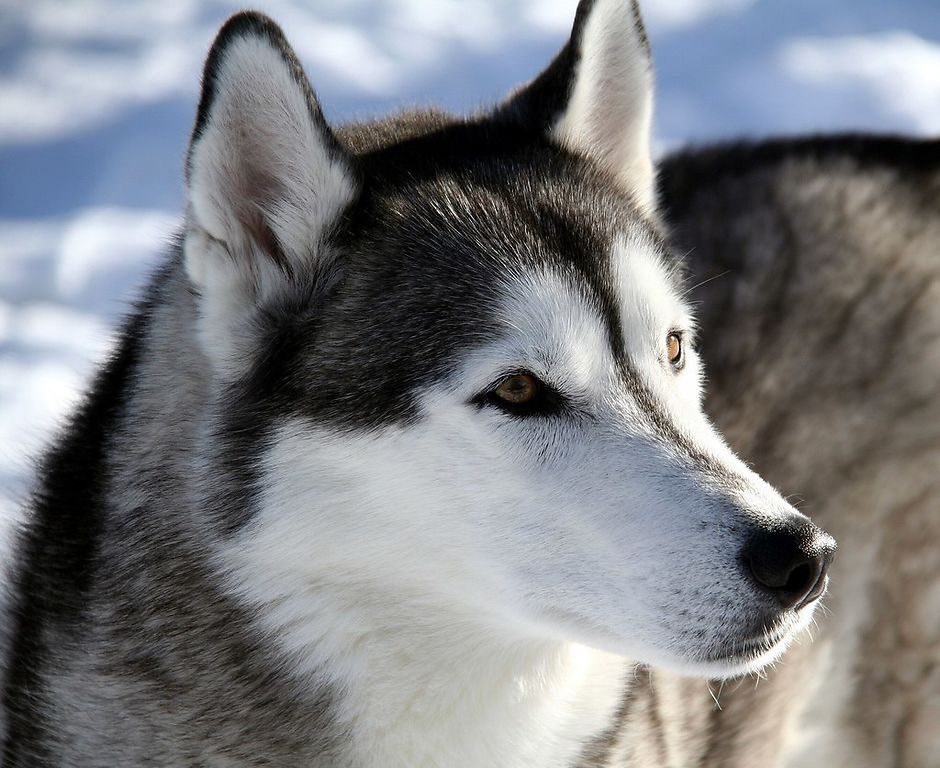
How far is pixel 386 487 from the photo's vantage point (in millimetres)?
2279

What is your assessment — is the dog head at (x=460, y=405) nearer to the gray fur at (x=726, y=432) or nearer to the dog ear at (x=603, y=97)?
the gray fur at (x=726, y=432)

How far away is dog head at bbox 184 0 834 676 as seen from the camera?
7.10 ft

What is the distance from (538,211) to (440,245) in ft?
0.78

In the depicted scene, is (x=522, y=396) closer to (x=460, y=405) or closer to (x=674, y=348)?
(x=460, y=405)

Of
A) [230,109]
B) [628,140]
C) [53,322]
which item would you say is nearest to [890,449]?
[628,140]

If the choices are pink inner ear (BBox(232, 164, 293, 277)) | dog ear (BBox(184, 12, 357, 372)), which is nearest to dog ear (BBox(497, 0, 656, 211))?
dog ear (BBox(184, 12, 357, 372))

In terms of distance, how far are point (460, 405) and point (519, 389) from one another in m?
0.13

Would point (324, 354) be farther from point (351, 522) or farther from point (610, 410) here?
point (610, 410)

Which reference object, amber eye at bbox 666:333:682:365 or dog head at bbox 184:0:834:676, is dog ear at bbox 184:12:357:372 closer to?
dog head at bbox 184:0:834:676

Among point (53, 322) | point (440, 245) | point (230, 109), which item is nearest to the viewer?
point (230, 109)

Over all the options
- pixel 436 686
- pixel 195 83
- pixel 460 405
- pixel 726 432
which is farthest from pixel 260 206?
pixel 195 83

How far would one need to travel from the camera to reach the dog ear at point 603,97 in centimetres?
275

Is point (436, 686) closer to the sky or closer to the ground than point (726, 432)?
closer to the ground

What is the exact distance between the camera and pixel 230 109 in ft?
7.50
